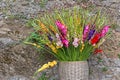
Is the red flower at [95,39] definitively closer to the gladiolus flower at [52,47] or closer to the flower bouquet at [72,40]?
the flower bouquet at [72,40]

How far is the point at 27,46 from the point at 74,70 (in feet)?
2.99

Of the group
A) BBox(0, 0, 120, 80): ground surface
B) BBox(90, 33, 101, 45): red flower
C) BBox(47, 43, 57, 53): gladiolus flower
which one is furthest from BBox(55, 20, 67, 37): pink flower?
BBox(0, 0, 120, 80): ground surface

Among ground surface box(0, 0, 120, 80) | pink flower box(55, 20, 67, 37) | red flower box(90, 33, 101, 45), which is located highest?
pink flower box(55, 20, 67, 37)

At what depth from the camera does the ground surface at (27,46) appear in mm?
4324

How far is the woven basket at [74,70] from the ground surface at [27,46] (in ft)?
1.12

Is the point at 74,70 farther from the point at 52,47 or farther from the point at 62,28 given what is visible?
the point at 62,28

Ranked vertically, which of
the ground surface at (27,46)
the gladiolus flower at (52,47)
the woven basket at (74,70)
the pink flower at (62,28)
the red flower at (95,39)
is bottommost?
the ground surface at (27,46)

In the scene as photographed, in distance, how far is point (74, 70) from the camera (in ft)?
12.8

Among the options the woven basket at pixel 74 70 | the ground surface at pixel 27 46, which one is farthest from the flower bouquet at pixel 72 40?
the ground surface at pixel 27 46

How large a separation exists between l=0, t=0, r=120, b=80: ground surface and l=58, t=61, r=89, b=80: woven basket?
0.34 meters

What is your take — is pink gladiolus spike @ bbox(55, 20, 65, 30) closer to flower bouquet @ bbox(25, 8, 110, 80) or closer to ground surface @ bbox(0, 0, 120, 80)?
flower bouquet @ bbox(25, 8, 110, 80)

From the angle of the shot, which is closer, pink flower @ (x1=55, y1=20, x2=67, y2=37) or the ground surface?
pink flower @ (x1=55, y1=20, x2=67, y2=37)

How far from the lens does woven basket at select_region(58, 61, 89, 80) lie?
153 inches

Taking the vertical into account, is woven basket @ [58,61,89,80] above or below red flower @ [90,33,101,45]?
below
